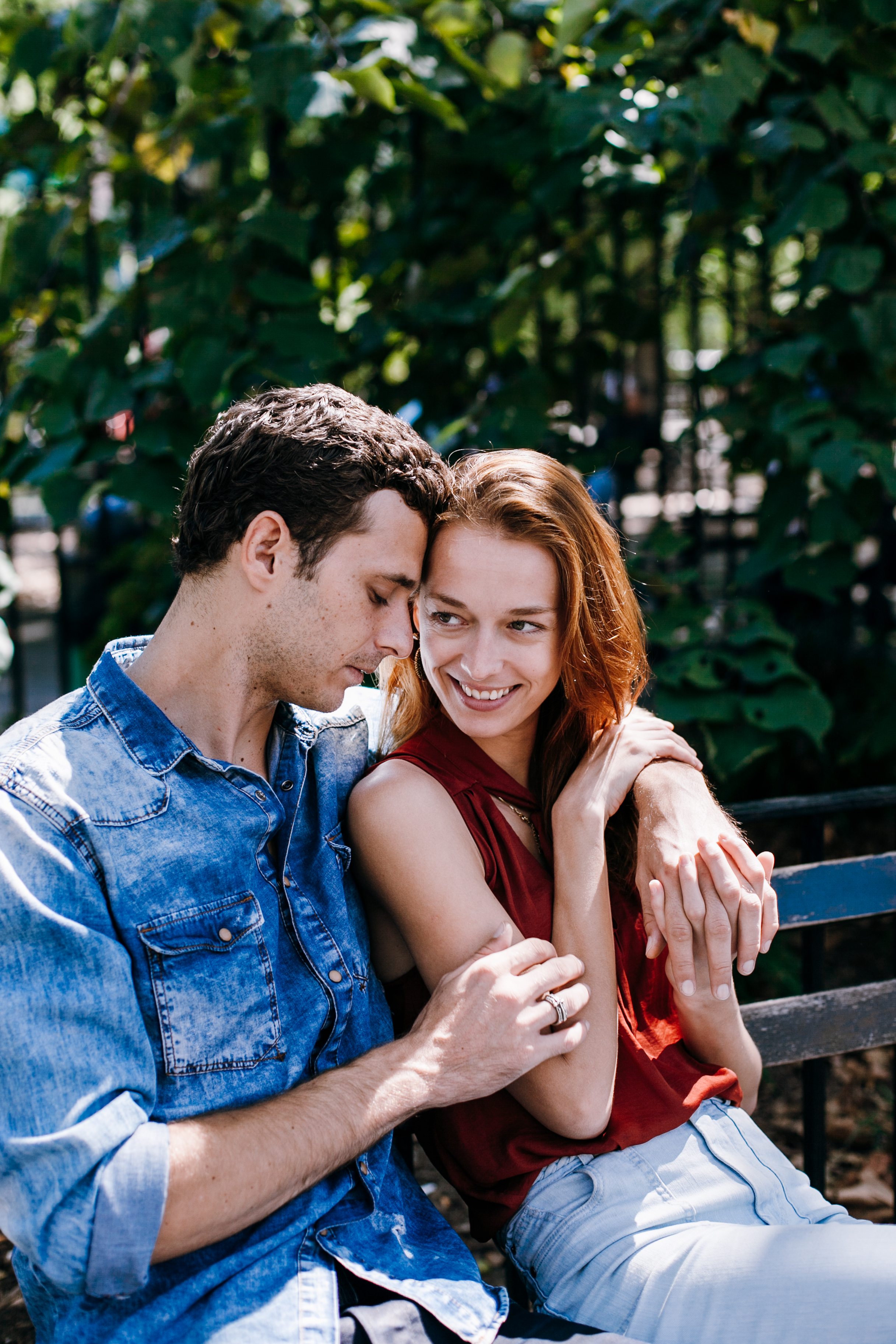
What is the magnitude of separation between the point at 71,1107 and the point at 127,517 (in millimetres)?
5900

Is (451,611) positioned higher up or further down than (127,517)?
further down

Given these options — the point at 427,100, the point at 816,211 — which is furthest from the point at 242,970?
the point at 816,211

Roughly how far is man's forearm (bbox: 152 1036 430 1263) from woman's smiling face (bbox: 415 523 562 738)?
25.3 inches

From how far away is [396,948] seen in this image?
199 cm

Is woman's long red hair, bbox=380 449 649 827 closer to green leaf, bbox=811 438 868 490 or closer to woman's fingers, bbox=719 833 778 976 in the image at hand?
woman's fingers, bbox=719 833 778 976

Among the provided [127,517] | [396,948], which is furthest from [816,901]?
[127,517]

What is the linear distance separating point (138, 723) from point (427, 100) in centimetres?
200

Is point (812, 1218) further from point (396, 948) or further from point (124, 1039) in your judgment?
point (124, 1039)

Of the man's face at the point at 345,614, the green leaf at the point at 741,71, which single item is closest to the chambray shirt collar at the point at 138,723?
the man's face at the point at 345,614

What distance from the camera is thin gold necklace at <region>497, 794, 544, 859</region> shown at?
82.0 inches

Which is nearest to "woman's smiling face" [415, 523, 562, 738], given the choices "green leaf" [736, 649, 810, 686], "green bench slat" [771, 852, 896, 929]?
"green bench slat" [771, 852, 896, 929]

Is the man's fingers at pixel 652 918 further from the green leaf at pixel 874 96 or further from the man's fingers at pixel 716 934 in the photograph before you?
the green leaf at pixel 874 96

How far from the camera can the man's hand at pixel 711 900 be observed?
1816 mm

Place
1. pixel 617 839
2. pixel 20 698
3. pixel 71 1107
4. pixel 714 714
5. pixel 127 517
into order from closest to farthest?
pixel 71 1107 → pixel 617 839 → pixel 714 714 → pixel 20 698 → pixel 127 517
